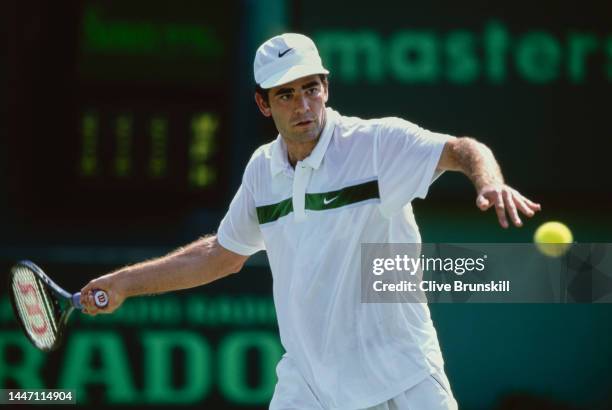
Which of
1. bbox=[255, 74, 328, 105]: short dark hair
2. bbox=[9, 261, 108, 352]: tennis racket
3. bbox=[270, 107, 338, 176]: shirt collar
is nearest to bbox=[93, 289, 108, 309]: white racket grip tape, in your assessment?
bbox=[9, 261, 108, 352]: tennis racket

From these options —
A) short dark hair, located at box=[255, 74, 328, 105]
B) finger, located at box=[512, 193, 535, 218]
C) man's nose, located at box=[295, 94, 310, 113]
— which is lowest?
finger, located at box=[512, 193, 535, 218]

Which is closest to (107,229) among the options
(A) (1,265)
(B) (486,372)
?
(A) (1,265)

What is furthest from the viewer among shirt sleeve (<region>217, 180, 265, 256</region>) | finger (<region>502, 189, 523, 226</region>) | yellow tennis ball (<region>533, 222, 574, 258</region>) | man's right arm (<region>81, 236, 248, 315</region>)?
yellow tennis ball (<region>533, 222, 574, 258</region>)

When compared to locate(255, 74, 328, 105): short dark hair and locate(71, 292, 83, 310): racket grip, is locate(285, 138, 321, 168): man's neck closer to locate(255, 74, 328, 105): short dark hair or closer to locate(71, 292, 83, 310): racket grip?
locate(255, 74, 328, 105): short dark hair

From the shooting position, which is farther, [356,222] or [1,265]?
[1,265]

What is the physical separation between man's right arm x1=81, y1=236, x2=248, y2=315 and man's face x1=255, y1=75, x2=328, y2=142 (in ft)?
1.90

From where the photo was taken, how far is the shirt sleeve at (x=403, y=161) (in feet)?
14.5

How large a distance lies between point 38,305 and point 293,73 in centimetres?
145

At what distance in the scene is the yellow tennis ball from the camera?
658cm

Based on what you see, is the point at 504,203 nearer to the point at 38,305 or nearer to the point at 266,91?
the point at 266,91

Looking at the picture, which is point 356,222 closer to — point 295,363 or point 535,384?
point 295,363

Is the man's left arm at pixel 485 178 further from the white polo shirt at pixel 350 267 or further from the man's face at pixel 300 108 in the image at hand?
the man's face at pixel 300 108

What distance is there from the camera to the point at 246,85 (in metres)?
8.03

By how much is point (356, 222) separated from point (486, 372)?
133 inches
